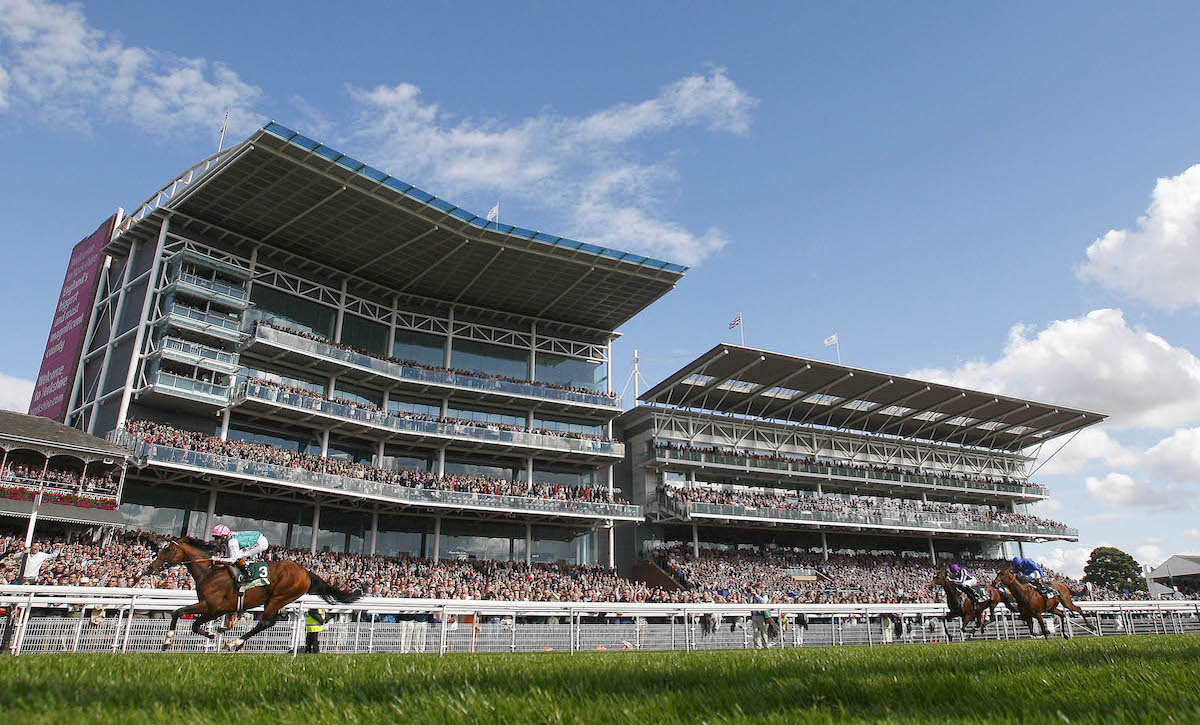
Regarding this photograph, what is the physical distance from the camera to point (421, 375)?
4312 cm

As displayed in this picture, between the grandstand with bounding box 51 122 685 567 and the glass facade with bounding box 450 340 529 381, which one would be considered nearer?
the grandstand with bounding box 51 122 685 567

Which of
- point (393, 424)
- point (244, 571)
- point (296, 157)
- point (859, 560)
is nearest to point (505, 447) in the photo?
point (393, 424)

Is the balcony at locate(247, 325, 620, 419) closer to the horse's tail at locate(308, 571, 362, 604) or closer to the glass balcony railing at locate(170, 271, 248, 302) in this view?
the glass balcony railing at locate(170, 271, 248, 302)

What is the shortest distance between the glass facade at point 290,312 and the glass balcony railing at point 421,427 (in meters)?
5.19

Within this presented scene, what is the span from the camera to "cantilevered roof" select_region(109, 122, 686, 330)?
3528 centimetres

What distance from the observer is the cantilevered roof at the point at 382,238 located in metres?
35.3

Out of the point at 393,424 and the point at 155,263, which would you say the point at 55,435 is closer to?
the point at 155,263

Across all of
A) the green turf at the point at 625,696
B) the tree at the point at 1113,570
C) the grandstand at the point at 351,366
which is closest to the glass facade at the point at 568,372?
the grandstand at the point at 351,366

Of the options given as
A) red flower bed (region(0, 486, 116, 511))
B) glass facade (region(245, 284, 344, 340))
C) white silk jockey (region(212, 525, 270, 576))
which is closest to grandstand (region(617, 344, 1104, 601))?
glass facade (region(245, 284, 344, 340))

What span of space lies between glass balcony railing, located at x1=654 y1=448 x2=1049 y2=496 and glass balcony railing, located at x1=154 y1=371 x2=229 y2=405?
24.4 meters

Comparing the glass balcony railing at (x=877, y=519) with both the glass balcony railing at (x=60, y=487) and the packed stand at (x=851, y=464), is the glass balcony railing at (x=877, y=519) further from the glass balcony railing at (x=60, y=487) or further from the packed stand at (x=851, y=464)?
the glass balcony railing at (x=60, y=487)

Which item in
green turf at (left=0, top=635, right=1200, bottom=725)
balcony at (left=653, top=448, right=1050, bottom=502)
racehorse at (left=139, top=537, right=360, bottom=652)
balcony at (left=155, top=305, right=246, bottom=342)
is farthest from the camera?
balcony at (left=653, top=448, right=1050, bottom=502)

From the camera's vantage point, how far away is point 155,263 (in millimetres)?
37188

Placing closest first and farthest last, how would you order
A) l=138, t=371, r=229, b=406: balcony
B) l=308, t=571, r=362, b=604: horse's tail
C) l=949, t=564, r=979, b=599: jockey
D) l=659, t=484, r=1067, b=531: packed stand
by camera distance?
1. l=308, t=571, r=362, b=604: horse's tail
2. l=949, t=564, r=979, b=599: jockey
3. l=138, t=371, r=229, b=406: balcony
4. l=659, t=484, r=1067, b=531: packed stand
